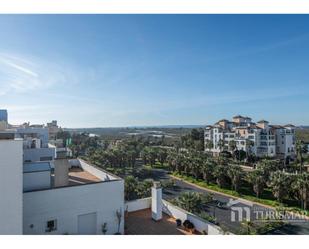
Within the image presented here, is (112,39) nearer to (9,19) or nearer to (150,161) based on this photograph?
(9,19)

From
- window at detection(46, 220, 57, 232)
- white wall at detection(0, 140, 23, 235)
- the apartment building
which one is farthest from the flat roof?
the apartment building

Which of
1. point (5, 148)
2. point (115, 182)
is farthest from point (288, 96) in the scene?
point (5, 148)

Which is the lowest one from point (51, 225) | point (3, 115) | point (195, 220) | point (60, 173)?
point (195, 220)

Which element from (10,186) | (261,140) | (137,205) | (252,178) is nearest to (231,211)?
(252,178)

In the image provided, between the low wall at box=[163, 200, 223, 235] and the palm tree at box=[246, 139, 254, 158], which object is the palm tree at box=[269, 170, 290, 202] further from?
the palm tree at box=[246, 139, 254, 158]

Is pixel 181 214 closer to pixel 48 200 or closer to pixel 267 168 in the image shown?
pixel 48 200

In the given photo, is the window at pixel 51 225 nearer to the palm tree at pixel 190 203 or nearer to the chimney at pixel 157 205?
the chimney at pixel 157 205
